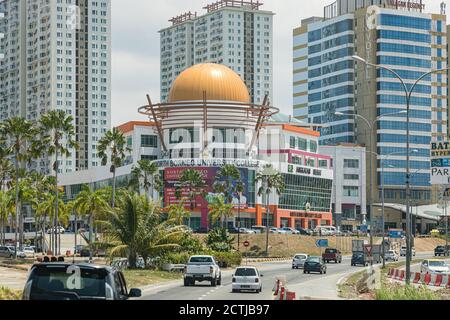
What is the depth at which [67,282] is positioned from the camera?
1709cm

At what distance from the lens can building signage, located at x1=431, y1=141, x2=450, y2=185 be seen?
2112 inches

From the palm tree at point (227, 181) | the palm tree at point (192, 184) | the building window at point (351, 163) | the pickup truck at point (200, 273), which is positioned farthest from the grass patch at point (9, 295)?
the building window at point (351, 163)

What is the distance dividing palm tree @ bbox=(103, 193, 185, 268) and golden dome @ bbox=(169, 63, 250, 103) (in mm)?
88569

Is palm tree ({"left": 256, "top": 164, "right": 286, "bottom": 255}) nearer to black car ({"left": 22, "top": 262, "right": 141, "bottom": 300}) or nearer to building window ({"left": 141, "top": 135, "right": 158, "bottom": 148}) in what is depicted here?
building window ({"left": 141, "top": 135, "right": 158, "bottom": 148})

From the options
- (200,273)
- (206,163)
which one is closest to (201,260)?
(200,273)

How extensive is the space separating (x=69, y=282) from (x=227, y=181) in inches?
5057

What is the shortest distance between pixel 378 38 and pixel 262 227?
65.7 metres

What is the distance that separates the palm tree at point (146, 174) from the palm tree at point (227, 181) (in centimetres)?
985

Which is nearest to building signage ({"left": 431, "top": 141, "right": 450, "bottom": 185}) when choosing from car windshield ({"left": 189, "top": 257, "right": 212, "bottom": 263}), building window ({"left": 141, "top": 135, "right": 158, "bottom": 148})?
car windshield ({"left": 189, "top": 257, "right": 212, "bottom": 263})

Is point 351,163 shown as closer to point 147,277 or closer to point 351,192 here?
point 351,192

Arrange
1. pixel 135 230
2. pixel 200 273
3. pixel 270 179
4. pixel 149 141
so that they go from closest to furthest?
pixel 200 273, pixel 135 230, pixel 270 179, pixel 149 141

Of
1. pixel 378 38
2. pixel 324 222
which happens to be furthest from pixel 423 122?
pixel 324 222

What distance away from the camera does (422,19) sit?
199250 millimetres

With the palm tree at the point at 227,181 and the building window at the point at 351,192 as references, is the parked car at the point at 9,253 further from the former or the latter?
the building window at the point at 351,192
